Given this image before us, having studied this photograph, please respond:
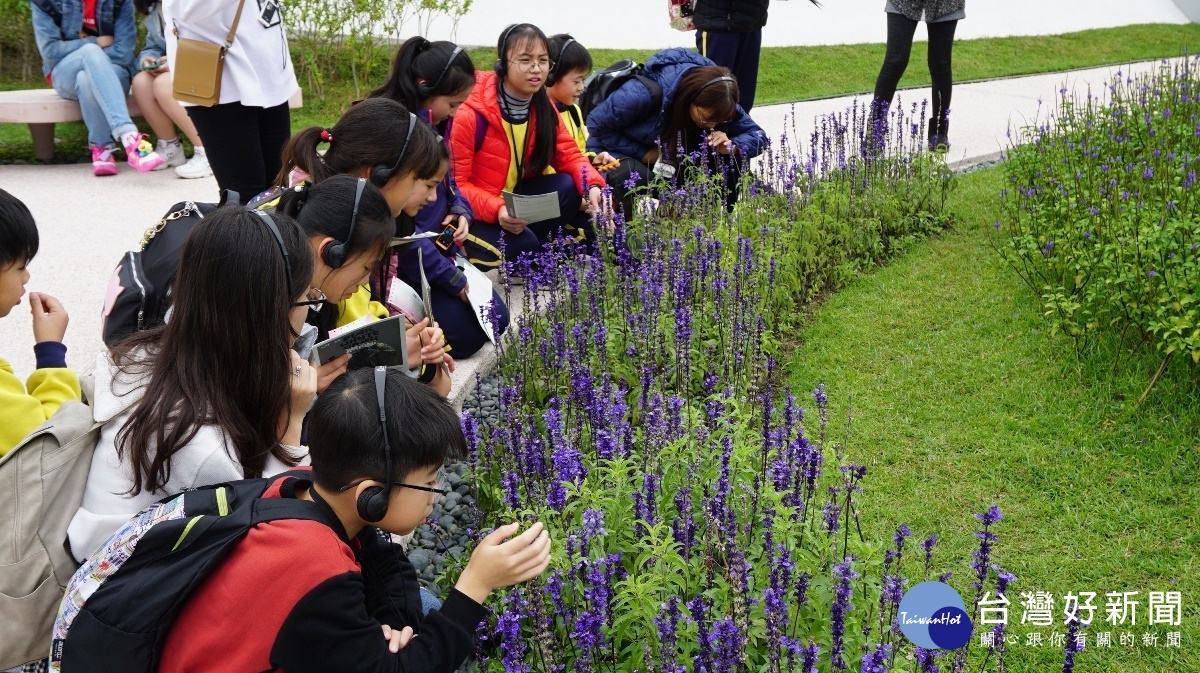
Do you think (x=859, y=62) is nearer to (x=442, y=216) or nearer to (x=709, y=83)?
(x=709, y=83)

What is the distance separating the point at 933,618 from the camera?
93.2 inches

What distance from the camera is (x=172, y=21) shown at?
4.71 m

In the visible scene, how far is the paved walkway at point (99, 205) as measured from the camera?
481cm

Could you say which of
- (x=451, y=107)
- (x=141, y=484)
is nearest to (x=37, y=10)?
(x=451, y=107)

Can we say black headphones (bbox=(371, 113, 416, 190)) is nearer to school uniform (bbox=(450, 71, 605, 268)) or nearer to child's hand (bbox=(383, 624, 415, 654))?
school uniform (bbox=(450, 71, 605, 268))

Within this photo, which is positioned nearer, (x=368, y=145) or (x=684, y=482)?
(x=684, y=482)

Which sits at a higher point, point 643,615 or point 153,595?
point 153,595

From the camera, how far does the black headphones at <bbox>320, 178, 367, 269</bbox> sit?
3.11 m

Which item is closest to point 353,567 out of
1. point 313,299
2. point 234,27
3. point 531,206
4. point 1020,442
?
point 313,299

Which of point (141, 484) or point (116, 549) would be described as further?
point (141, 484)

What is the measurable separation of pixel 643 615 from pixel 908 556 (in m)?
1.23

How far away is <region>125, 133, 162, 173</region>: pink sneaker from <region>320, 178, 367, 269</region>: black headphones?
Answer: 4.69m

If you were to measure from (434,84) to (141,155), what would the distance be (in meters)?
3.35

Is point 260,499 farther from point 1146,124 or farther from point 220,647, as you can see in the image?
point 1146,124
